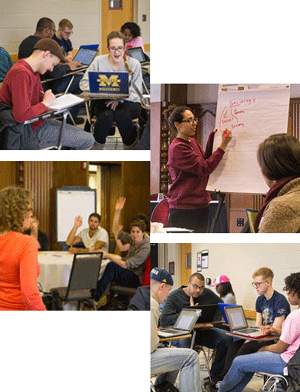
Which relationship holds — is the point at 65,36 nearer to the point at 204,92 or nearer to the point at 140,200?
the point at 204,92

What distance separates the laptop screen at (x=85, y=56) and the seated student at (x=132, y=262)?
0.89 m

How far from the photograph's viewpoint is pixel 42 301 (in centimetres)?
375

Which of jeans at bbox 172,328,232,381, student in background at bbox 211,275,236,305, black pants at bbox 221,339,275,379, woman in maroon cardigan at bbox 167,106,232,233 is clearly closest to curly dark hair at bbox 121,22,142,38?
woman in maroon cardigan at bbox 167,106,232,233

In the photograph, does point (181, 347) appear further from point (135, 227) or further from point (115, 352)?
point (135, 227)

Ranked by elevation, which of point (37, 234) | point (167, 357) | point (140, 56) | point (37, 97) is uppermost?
point (140, 56)

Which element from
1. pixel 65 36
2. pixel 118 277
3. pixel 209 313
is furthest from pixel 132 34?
pixel 209 313

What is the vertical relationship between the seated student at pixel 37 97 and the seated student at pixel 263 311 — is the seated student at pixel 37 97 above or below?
above

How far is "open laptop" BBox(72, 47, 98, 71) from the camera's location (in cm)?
379

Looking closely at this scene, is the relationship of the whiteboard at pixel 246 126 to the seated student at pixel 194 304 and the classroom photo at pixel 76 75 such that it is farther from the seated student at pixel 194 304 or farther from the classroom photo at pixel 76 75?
the seated student at pixel 194 304

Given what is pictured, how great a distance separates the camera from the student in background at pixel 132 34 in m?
3.76

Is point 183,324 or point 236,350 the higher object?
point 183,324

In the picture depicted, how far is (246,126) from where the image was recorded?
378 cm

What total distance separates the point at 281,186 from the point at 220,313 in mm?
749

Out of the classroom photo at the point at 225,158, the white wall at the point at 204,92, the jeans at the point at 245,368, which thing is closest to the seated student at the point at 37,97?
the classroom photo at the point at 225,158
